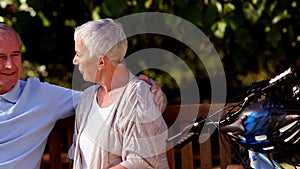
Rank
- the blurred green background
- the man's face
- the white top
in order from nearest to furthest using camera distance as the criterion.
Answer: the white top < the man's face < the blurred green background

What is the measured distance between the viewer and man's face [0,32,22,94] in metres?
3.67

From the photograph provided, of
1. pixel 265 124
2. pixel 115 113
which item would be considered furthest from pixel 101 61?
pixel 265 124

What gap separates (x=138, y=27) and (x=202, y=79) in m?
0.95

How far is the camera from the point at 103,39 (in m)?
3.33

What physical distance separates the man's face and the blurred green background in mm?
1825

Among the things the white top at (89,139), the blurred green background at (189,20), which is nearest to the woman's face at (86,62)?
the white top at (89,139)

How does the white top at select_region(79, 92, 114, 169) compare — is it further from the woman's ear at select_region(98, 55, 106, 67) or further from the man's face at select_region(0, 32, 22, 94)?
the man's face at select_region(0, 32, 22, 94)

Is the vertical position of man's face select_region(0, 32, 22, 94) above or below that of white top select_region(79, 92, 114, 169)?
above

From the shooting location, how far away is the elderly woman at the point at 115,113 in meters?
3.31

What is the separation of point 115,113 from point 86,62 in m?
0.22

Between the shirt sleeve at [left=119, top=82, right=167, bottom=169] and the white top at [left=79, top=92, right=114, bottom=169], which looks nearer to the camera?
the shirt sleeve at [left=119, top=82, right=167, bottom=169]

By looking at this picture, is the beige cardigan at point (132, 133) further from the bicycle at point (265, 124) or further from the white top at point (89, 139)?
the bicycle at point (265, 124)

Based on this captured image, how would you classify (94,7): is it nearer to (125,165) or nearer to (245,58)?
(245,58)

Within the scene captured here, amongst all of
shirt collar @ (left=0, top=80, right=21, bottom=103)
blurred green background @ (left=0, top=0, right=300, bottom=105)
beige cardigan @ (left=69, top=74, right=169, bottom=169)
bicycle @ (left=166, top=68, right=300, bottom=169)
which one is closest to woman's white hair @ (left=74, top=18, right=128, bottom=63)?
beige cardigan @ (left=69, top=74, right=169, bottom=169)
